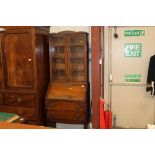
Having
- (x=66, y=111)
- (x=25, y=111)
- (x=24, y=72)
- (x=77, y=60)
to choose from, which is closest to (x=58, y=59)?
(x=77, y=60)

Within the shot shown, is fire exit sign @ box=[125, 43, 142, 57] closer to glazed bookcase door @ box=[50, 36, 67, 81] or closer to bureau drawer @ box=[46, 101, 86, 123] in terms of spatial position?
glazed bookcase door @ box=[50, 36, 67, 81]

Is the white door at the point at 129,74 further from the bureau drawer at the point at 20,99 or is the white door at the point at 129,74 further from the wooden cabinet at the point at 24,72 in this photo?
the bureau drawer at the point at 20,99

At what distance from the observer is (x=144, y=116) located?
117 inches

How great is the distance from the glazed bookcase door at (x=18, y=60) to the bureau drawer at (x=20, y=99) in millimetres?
138

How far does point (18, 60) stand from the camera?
2.72m

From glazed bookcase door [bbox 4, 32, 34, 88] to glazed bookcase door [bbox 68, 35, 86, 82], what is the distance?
60 centimetres

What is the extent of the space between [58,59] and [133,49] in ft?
3.87

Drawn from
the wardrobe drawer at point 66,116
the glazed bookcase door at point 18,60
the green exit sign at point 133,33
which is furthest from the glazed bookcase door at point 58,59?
the green exit sign at point 133,33

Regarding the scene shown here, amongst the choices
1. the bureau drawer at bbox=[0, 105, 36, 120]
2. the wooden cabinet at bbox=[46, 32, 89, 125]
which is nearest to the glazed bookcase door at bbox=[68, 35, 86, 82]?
the wooden cabinet at bbox=[46, 32, 89, 125]

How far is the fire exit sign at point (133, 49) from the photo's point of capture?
2.82 meters

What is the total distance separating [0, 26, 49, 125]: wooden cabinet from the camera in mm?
2641
